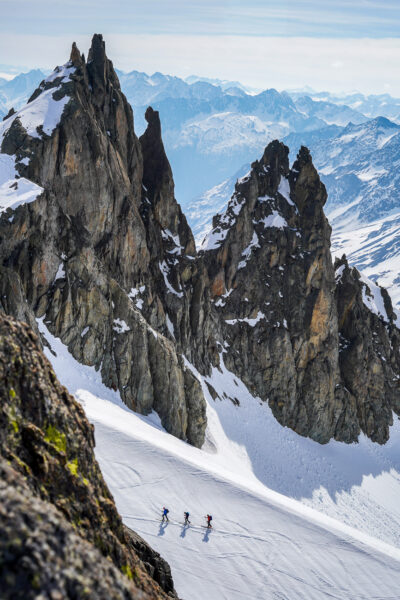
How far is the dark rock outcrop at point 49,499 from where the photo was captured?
21.4 feet

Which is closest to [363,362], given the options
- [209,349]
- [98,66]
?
[209,349]

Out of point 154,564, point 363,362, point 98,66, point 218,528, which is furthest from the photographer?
point 363,362

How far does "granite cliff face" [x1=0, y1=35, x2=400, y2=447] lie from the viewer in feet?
140

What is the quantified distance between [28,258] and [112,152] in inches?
827

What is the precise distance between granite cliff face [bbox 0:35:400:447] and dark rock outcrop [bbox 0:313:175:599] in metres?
23.8

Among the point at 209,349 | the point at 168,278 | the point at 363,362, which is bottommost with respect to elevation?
the point at 209,349

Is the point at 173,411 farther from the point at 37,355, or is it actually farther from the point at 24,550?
the point at 24,550

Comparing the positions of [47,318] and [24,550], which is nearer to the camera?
[24,550]

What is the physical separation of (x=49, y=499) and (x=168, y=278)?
179 ft

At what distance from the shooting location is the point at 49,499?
31.5 ft

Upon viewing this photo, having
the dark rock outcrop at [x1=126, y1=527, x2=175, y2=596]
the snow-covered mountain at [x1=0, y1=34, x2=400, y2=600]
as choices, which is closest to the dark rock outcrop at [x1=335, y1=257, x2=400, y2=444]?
the snow-covered mountain at [x1=0, y1=34, x2=400, y2=600]

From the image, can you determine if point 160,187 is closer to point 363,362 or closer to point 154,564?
point 363,362

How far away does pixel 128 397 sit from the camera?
44.5m

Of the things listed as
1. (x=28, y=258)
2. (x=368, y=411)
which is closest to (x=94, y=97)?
(x=28, y=258)
